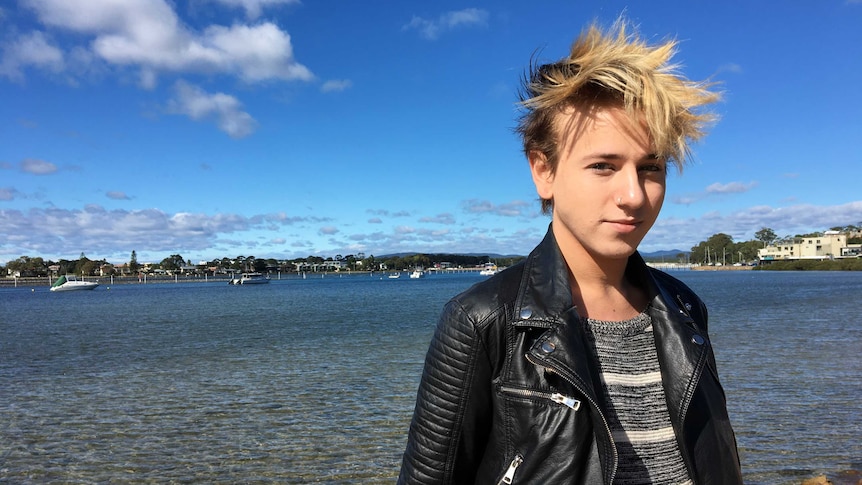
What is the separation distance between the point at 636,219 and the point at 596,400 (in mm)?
585

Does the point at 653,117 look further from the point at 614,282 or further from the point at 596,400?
the point at 596,400

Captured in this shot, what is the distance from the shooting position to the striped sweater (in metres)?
1.81

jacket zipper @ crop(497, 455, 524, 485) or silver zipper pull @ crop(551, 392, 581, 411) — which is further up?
silver zipper pull @ crop(551, 392, 581, 411)

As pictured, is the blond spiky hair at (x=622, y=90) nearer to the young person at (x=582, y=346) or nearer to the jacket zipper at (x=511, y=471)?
the young person at (x=582, y=346)

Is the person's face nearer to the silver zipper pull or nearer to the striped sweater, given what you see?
the striped sweater

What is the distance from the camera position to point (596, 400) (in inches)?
65.9

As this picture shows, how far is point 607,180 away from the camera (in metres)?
1.75

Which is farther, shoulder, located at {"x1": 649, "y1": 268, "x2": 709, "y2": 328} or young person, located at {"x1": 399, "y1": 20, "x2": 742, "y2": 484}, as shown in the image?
shoulder, located at {"x1": 649, "y1": 268, "x2": 709, "y2": 328}

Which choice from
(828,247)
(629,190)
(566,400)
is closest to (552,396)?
(566,400)

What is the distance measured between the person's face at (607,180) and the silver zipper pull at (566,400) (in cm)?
48

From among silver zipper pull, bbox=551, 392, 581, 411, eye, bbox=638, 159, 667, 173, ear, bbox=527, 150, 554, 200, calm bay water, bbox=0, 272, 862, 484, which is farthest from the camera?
calm bay water, bbox=0, 272, 862, 484

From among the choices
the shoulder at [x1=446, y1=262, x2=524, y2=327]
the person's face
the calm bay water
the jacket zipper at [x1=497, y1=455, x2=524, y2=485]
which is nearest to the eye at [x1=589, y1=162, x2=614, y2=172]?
the person's face

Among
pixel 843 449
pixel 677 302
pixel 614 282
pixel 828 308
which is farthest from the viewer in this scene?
pixel 828 308

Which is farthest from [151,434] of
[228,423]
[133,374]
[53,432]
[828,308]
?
[828,308]
